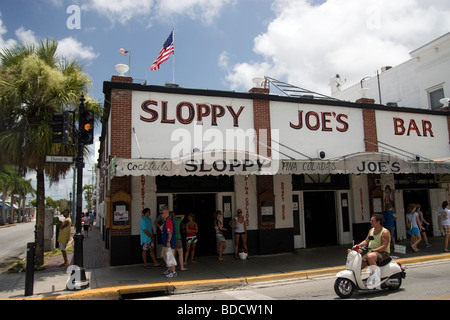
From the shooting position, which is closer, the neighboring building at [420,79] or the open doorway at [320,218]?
the open doorway at [320,218]

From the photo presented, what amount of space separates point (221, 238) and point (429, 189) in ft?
34.4

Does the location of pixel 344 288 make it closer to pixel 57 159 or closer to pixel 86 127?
pixel 86 127

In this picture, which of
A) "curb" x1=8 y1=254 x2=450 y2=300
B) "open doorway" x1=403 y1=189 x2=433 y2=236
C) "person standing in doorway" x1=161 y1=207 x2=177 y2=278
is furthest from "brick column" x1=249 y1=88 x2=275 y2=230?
"open doorway" x1=403 y1=189 x2=433 y2=236

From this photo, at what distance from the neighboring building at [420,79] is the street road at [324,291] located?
1144 cm

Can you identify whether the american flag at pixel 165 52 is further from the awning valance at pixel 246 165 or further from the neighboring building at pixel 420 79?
the neighboring building at pixel 420 79

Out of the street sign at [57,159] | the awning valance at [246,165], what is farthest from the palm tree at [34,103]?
the awning valance at [246,165]

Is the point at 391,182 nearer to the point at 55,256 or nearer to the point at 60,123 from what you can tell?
the point at 60,123

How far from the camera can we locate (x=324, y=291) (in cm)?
776

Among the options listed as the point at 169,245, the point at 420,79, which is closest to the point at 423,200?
the point at 420,79

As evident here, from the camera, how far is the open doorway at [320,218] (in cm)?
1380

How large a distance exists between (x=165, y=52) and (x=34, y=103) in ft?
16.5

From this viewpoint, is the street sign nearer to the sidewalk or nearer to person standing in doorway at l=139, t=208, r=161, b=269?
person standing in doorway at l=139, t=208, r=161, b=269

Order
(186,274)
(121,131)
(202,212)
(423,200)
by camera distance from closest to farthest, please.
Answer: (186,274)
(121,131)
(202,212)
(423,200)

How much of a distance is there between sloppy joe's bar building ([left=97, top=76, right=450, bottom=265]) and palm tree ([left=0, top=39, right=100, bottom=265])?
148cm
